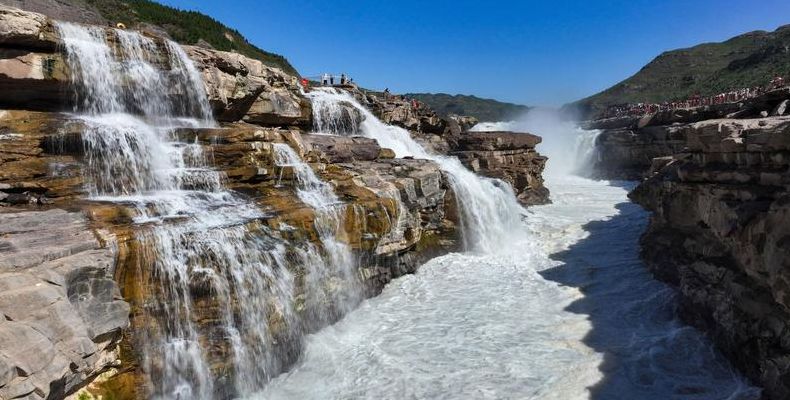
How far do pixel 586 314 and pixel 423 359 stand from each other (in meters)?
3.93

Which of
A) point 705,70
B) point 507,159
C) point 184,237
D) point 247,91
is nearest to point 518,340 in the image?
point 184,237

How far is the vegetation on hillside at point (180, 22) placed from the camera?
33.5 metres

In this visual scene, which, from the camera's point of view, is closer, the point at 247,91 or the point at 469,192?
the point at 247,91

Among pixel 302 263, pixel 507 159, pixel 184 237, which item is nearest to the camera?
pixel 184 237

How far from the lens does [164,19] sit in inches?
1460

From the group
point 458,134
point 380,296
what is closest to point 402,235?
point 380,296

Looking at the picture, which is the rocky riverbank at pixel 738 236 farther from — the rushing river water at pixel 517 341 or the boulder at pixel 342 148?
the boulder at pixel 342 148

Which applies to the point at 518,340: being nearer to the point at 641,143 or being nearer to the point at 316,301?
the point at 316,301

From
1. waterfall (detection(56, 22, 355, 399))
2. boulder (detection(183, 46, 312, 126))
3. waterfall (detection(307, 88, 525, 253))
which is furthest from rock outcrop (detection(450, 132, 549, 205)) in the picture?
waterfall (detection(56, 22, 355, 399))

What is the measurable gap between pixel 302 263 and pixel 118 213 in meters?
3.24

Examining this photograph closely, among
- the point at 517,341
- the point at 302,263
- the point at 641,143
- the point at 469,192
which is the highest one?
the point at 641,143

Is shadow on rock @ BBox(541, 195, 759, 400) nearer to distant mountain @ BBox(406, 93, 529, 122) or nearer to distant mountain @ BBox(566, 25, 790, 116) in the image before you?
distant mountain @ BBox(566, 25, 790, 116)

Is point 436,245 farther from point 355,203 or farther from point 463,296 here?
point 355,203

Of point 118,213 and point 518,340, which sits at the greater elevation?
point 118,213
